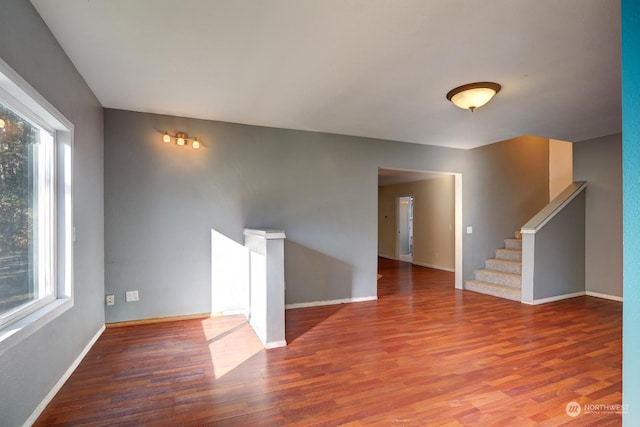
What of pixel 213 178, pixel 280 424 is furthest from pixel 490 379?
pixel 213 178

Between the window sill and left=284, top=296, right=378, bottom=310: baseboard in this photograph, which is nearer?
the window sill

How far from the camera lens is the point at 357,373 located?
8.07ft

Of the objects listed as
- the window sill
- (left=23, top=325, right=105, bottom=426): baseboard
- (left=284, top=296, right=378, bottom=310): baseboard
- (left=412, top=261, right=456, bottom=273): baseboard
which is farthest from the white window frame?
(left=412, top=261, right=456, bottom=273): baseboard

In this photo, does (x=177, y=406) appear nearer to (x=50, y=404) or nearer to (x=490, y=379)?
(x=50, y=404)

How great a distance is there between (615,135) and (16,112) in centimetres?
678

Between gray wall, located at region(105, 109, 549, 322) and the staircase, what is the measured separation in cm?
38

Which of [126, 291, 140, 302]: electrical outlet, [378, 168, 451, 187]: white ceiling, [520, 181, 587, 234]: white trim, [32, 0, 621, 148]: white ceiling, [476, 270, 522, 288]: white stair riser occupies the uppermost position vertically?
[32, 0, 621, 148]: white ceiling

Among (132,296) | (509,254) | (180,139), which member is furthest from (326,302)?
(509,254)

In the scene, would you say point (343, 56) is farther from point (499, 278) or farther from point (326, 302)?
point (499, 278)

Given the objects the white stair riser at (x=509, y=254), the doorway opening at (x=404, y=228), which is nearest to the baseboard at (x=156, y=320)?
the white stair riser at (x=509, y=254)

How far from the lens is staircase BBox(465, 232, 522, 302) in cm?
481

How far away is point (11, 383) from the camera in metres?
1.64

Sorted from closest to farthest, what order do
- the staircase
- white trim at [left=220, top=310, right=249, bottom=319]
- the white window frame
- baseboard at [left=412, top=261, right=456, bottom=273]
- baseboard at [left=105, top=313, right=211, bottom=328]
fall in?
the white window frame
baseboard at [left=105, top=313, right=211, bottom=328]
white trim at [left=220, top=310, right=249, bottom=319]
the staircase
baseboard at [left=412, top=261, right=456, bottom=273]

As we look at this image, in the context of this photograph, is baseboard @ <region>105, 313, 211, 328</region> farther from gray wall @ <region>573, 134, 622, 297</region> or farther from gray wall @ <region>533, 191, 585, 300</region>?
gray wall @ <region>573, 134, 622, 297</region>
